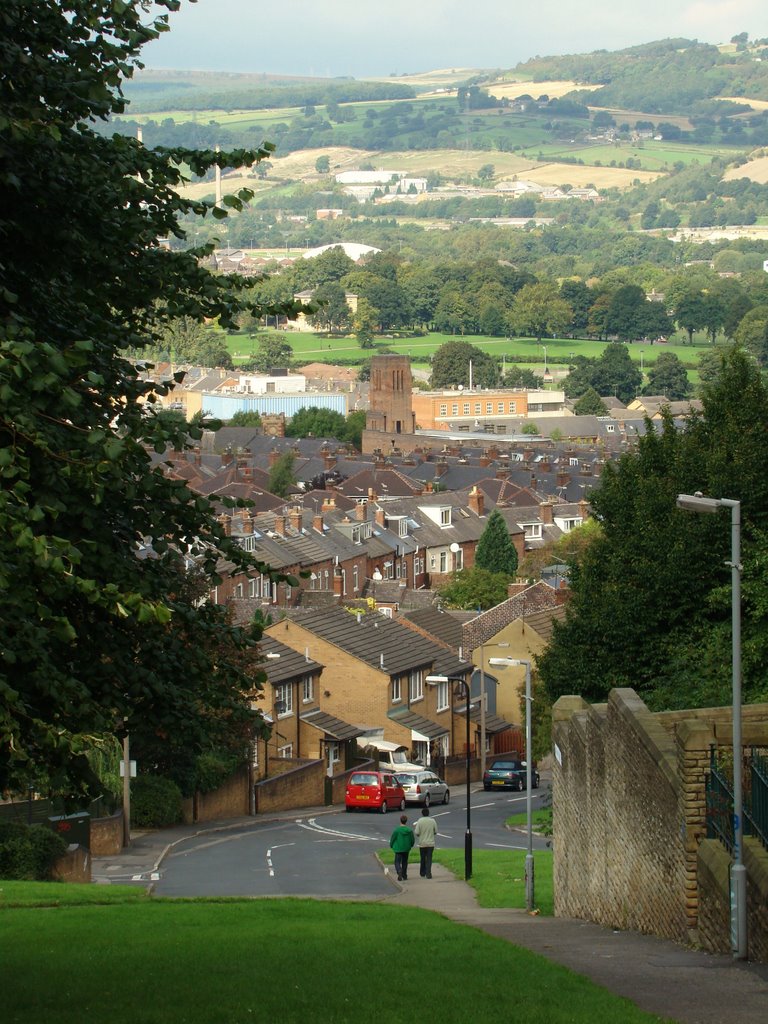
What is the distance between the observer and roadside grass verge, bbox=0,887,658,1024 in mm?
14633

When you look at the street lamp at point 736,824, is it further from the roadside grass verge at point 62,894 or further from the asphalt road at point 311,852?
the asphalt road at point 311,852

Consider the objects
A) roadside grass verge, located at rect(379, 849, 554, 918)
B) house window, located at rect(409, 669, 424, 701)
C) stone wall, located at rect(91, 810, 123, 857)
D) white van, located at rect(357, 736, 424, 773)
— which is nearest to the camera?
roadside grass verge, located at rect(379, 849, 554, 918)

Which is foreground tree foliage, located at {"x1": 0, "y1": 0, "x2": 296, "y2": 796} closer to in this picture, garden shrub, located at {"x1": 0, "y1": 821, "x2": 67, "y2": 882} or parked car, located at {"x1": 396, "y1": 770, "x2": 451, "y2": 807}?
garden shrub, located at {"x1": 0, "y1": 821, "x2": 67, "y2": 882}

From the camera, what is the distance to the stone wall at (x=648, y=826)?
65.3 ft

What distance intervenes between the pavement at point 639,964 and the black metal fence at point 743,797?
4.44 feet

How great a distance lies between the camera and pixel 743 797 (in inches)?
780

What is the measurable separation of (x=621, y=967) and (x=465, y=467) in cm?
11505

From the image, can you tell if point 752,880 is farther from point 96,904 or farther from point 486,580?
point 486,580

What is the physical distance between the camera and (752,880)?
18516mm

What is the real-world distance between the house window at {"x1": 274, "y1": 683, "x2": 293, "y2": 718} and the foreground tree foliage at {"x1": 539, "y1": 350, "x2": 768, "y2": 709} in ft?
63.1

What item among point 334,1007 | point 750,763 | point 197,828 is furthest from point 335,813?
point 334,1007

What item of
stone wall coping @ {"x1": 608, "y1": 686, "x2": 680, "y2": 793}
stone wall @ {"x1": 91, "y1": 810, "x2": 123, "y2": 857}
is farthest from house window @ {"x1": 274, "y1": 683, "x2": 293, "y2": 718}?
stone wall coping @ {"x1": 608, "y1": 686, "x2": 680, "y2": 793}

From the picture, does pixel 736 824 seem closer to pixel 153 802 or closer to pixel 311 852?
pixel 311 852

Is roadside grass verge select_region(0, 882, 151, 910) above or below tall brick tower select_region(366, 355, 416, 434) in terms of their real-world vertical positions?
below
